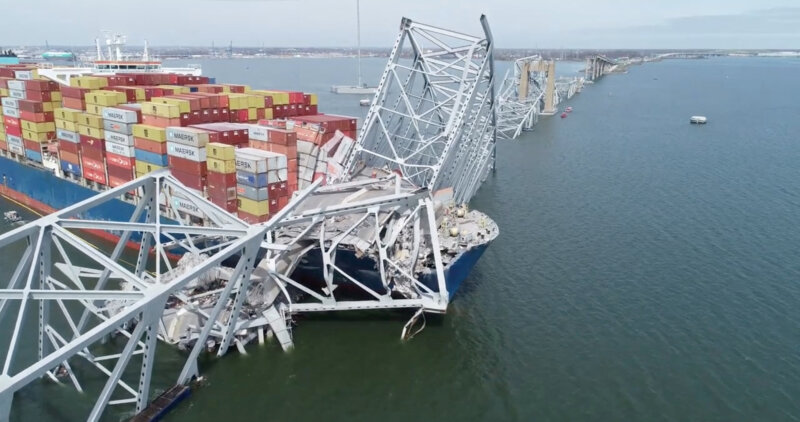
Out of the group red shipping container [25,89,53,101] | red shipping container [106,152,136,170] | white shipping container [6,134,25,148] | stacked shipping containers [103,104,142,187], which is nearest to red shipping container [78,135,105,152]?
stacked shipping containers [103,104,142,187]

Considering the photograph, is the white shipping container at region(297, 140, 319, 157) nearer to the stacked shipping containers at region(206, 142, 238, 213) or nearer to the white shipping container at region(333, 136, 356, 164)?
the white shipping container at region(333, 136, 356, 164)

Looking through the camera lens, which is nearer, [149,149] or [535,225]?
[149,149]

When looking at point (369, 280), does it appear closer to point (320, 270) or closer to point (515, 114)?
point (320, 270)

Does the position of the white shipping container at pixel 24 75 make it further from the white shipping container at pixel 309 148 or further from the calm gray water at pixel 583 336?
the calm gray water at pixel 583 336

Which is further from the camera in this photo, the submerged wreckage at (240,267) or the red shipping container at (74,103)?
the red shipping container at (74,103)

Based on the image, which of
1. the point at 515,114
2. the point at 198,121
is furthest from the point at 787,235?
the point at 515,114

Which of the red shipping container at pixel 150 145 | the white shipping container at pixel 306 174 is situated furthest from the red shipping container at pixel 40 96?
the white shipping container at pixel 306 174
